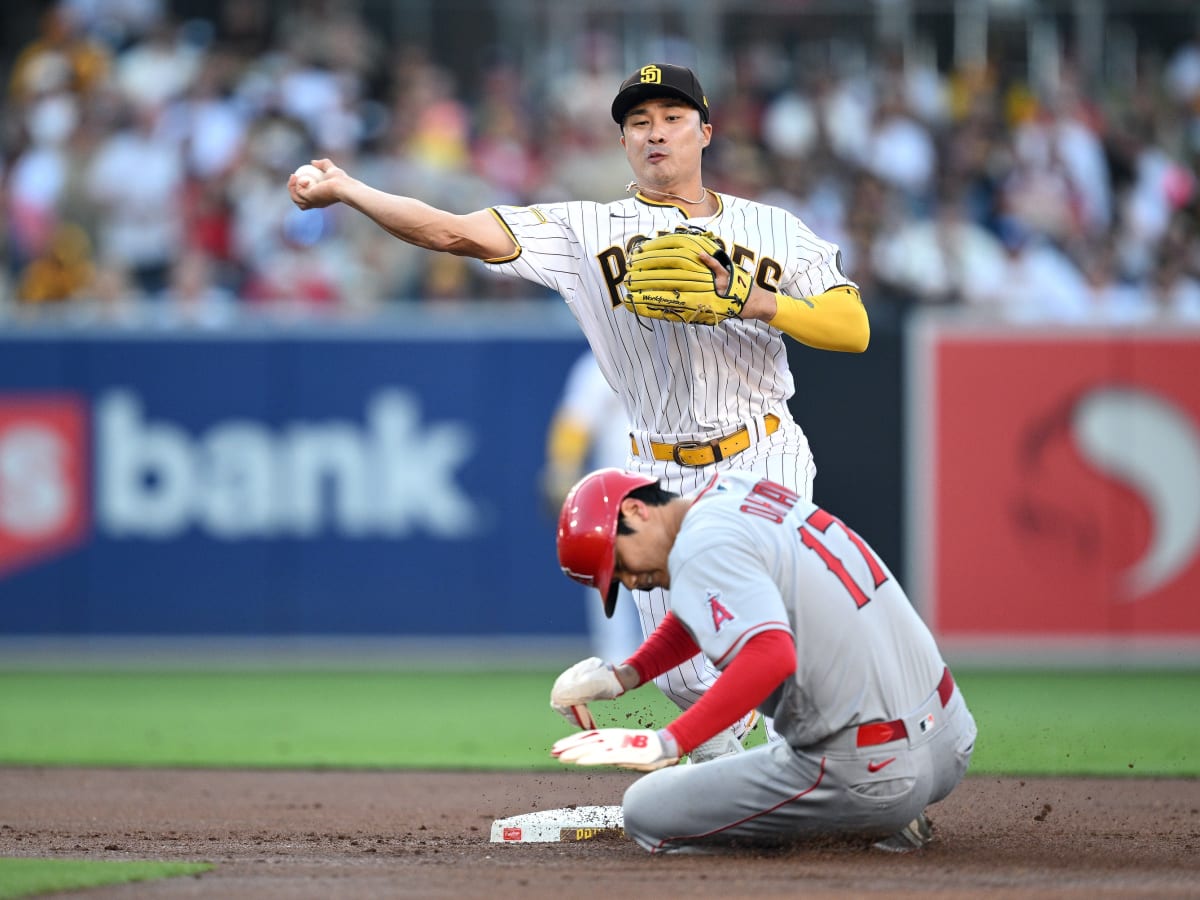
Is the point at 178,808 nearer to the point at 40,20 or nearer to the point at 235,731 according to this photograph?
the point at 235,731

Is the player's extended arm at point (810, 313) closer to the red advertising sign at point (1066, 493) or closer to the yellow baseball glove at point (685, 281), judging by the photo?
Result: the yellow baseball glove at point (685, 281)

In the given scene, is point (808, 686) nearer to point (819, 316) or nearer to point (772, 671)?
point (772, 671)

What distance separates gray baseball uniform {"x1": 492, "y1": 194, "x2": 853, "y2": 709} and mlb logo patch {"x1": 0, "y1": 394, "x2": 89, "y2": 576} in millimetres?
6642

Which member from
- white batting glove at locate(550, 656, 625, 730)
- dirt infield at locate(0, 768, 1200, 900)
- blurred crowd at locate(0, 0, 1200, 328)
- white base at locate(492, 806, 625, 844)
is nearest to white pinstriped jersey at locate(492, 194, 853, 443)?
white batting glove at locate(550, 656, 625, 730)

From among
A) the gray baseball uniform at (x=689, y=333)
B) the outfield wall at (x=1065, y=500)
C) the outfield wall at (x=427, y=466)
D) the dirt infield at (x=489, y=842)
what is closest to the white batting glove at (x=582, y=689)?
the dirt infield at (x=489, y=842)

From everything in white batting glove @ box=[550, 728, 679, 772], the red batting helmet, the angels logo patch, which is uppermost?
the red batting helmet

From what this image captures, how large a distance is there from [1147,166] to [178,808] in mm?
10850

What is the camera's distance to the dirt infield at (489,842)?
4609mm

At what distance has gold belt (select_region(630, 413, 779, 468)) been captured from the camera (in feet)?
18.2

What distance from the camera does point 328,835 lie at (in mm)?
5824

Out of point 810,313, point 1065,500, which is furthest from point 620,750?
point 1065,500

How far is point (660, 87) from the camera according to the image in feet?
17.7

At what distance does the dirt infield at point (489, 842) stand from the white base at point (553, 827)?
90 millimetres

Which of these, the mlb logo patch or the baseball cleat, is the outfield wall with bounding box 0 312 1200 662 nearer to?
the mlb logo patch
